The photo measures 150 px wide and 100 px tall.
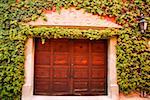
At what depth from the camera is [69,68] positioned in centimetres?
728

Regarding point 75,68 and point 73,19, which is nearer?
point 73,19

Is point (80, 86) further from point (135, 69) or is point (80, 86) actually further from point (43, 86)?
point (135, 69)

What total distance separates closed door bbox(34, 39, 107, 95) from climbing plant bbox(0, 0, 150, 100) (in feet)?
1.65

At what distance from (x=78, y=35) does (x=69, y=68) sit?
1093 mm

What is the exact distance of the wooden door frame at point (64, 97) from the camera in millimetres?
6824

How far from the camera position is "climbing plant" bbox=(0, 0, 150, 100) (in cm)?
672

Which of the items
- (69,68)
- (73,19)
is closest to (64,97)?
(69,68)

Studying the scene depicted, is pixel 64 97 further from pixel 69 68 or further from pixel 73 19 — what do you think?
pixel 73 19

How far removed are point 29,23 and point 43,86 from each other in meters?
1.90

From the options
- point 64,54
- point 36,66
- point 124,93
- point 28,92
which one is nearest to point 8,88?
point 28,92

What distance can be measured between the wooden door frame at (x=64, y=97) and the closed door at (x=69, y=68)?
25 cm

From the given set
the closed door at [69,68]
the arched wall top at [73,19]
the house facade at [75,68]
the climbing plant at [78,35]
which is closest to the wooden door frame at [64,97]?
the house facade at [75,68]

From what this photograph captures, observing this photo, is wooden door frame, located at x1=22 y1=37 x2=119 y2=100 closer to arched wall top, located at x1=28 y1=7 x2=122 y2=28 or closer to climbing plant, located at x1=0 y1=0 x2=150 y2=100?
climbing plant, located at x1=0 y1=0 x2=150 y2=100

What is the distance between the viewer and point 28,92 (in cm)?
679
